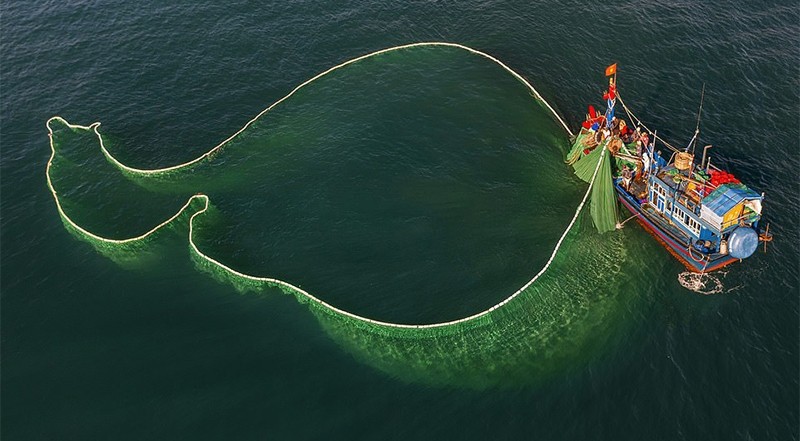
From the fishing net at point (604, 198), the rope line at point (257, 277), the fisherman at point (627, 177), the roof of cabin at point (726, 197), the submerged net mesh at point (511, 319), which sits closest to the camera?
the submerged net mesh at point (511, 319)

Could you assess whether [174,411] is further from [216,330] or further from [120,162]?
[120,162]

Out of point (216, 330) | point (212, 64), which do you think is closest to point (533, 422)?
point (216, 330)

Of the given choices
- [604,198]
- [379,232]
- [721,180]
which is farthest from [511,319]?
[721,180]

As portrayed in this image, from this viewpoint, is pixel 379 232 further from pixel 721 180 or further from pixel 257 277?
pixel 721 180

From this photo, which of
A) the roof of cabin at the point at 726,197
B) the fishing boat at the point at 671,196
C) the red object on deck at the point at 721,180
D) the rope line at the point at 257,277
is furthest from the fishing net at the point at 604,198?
the red object on deck at the point at 721,180

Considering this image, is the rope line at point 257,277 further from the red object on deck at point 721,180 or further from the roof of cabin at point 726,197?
the roof of cabin at point 726,197
